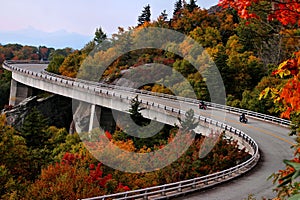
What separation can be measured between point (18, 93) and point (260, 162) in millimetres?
59013

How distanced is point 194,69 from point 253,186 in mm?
41873

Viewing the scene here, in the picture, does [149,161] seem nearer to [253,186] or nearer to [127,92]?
[253,186]

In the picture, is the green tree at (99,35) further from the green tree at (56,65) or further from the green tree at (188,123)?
the green tree at (188,123)

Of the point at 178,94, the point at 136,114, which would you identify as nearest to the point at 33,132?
the point at 136,114

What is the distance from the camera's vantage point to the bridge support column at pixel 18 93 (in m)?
69.5

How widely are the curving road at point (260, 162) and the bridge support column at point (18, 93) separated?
41715 millimetres

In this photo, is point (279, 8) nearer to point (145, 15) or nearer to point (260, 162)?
point (260, 162)

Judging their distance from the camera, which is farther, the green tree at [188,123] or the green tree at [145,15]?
the green tree at [145,15]

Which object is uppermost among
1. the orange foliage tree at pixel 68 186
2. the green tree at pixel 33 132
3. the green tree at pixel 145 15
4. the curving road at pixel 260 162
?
the green tree at pixel 145 15

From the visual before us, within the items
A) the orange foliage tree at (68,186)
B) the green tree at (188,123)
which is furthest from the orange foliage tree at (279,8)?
the green tree at (188,123)

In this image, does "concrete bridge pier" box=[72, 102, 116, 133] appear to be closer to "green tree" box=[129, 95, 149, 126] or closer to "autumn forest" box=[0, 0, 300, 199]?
"autumn forest" box=[0, 0, 300, 199]

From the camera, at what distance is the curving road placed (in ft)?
54.7

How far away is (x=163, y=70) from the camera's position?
6284cm

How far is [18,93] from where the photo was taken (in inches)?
2753
